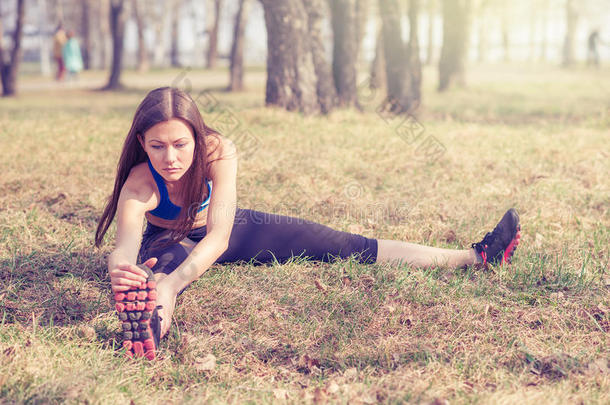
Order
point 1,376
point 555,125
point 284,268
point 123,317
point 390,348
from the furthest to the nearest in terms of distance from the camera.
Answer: point 555,125 < point 284,268 < point 390,348 < point 123,317 < point 1,376

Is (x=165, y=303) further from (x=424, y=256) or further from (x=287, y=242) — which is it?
(x=424, y=256)

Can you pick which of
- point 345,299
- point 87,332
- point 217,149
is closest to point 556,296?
point 345,299

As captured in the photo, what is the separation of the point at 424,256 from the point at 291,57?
5608 millimetres

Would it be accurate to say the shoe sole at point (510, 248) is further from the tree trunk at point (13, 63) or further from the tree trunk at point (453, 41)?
the tree trunk at point (13, 63)

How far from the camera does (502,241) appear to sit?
3.52 m

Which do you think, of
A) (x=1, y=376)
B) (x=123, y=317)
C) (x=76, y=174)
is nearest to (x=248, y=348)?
(x=123, y=317)

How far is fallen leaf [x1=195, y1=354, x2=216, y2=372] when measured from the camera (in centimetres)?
264

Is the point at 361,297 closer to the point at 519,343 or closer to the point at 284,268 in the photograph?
the point at 284,268

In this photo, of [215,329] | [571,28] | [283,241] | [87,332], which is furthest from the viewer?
[571,28]

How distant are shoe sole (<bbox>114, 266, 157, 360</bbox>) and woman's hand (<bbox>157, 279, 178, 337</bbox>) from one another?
5.3 inches

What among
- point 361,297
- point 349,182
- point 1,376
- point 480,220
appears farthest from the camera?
point 349,182

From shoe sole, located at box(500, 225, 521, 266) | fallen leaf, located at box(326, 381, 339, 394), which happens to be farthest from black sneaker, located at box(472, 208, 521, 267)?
fallen leaf, located at box(326, 381, 339, 394)

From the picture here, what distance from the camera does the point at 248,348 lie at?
9.29 ft

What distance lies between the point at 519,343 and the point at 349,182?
2.99 metres
